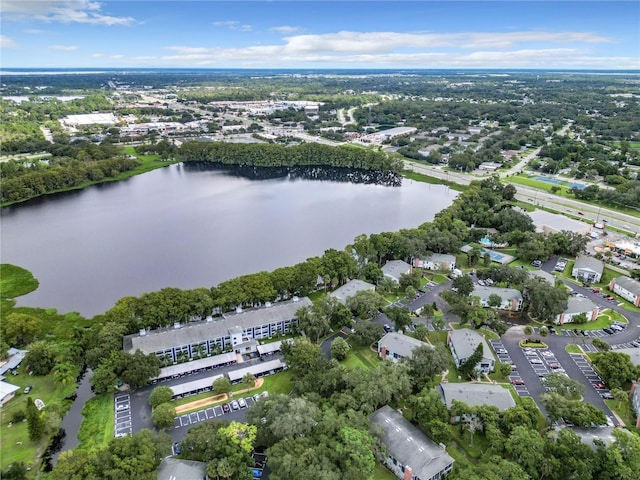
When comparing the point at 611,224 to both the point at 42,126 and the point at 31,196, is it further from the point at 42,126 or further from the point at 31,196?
the point at 42,126

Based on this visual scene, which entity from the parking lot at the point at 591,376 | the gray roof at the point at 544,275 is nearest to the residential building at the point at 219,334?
the parking lot at the point at 591,376

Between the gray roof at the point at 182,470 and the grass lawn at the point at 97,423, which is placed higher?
the gray roof at the point at 182,470

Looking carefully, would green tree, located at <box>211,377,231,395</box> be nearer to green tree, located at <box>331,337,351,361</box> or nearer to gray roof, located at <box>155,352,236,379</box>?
gray roof, located at <box>155,352,236,379</box>

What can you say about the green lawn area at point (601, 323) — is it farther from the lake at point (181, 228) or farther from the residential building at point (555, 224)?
the lake at point (181, 228)

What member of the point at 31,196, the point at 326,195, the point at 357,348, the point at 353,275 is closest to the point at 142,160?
the point at 31,196

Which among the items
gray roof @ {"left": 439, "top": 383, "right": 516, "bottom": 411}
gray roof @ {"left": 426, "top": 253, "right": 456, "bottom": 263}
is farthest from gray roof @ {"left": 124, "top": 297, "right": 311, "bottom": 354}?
gray roof @ {"left": 426, "top": 253, "right": 456, "bottom": 263}

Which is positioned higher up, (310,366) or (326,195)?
(310,366)
